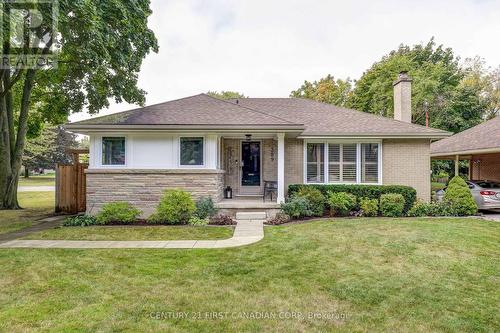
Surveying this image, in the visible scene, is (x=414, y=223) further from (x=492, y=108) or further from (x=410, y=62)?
(x=492, y=108)

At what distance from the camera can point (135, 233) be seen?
777cm

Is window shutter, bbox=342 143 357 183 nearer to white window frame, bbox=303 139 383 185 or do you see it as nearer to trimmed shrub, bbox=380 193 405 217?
white window frame, bbox=303 139 383 185

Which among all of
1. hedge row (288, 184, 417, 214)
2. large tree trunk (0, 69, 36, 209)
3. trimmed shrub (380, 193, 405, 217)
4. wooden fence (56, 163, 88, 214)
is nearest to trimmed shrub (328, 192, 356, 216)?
hedge row (288, 184, 417, 214)

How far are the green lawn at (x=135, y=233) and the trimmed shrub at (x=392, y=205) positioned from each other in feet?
18.2

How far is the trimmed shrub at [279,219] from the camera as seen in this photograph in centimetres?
900

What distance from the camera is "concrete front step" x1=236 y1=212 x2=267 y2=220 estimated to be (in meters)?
9.41

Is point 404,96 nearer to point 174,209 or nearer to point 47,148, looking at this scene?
point 174,209

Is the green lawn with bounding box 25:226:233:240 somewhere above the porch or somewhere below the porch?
below

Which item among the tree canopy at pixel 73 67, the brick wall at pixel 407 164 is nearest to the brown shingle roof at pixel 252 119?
the brick wall at pixel 407 164

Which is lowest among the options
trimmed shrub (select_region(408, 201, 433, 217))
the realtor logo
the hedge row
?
trimmed shrub (select_region(408, 201, 433, 217))

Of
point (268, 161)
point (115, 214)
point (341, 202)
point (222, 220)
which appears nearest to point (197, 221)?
point (222, 220)

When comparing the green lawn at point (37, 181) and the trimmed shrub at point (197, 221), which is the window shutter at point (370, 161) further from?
the green lawn at point (37, 181)

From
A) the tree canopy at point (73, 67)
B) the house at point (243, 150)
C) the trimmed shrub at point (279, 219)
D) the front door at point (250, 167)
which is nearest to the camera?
the tree canopy at point (73, 67)

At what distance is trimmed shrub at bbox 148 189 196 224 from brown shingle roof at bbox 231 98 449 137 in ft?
17.0
